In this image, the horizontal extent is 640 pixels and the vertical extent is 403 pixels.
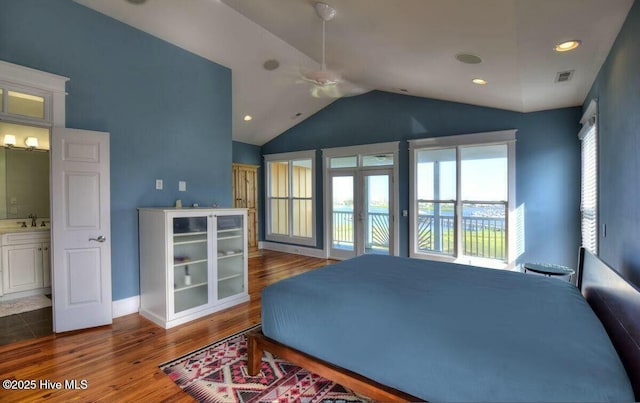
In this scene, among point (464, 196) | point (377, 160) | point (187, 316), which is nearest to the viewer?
point (187, 316)

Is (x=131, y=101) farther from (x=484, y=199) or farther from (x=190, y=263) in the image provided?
(x=484, y=199)

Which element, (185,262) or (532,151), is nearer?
(185,262)

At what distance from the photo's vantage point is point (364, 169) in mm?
6031

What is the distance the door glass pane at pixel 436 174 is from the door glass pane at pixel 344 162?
1291 mm

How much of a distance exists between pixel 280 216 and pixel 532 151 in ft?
16.8

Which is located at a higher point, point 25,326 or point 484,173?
point 484,173

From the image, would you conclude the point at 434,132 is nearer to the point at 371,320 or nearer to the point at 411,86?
the point at 411,86

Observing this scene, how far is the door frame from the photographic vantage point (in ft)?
18.4

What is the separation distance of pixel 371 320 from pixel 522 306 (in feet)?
2.84

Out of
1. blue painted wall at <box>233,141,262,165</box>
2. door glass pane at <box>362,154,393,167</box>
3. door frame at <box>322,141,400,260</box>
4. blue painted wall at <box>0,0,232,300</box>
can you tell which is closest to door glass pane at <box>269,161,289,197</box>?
blue painted wall at <box>233,141,262,165</box>

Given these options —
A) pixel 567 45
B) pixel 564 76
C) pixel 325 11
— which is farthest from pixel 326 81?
pixel 564 76

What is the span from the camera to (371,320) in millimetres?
1736

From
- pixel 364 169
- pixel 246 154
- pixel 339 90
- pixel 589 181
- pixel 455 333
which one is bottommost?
pixel 455 333

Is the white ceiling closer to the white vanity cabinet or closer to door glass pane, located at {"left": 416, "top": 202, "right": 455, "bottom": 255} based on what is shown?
door glass pane, located at {"left": 416, "top": 202, "right": 455, "bottom": 255}
